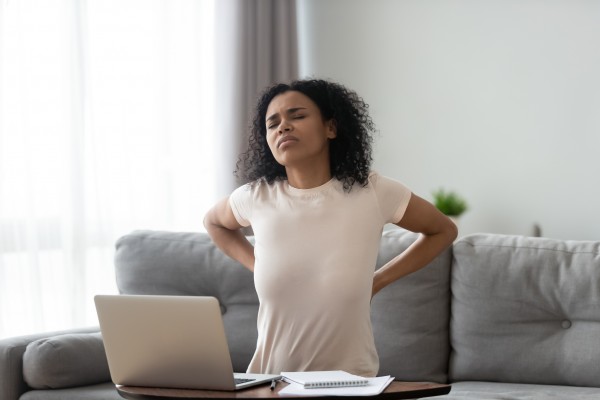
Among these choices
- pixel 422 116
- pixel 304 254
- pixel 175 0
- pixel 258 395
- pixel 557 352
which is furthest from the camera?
pixel 422 116

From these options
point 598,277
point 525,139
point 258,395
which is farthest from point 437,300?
point 525,139

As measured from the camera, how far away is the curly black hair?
2041 millimetres

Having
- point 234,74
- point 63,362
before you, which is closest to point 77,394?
point 63,362

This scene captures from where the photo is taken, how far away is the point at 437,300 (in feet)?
8.54

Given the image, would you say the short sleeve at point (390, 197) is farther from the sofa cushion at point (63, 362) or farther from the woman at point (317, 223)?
the sofa cushion at point (63, 362)

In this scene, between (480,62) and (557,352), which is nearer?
(557,352)

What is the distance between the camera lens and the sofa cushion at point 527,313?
2465 millimetres

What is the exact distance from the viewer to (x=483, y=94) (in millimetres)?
4184

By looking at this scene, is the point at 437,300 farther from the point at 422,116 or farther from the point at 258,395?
the point at 422,116

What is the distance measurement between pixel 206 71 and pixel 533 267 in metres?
2.13

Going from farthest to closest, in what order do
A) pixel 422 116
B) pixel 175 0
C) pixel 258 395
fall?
1. pixel 422 116
2. pixel 175 0
3. pixel 258 395

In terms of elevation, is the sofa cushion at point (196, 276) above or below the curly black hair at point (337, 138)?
below

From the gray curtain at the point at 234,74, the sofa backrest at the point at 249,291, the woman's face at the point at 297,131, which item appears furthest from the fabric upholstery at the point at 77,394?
the gray curtain at the point at 234,74

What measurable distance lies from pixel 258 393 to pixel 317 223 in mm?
535
